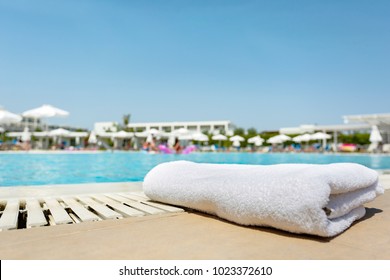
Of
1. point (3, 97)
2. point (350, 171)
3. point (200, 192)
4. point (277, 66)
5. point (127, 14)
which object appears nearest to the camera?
point (350, 171)

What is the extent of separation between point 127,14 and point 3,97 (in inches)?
788

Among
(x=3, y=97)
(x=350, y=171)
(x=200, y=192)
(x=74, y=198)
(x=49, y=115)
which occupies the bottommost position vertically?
(x=74, y=198)

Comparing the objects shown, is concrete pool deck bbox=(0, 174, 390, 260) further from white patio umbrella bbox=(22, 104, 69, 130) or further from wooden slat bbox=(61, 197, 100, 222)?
white patio umbrella bbox=(22, 104, 69, 130)

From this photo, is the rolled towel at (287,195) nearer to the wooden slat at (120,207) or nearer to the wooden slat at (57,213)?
the wooden slat at (120,207)

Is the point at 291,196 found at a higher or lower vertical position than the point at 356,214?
higher

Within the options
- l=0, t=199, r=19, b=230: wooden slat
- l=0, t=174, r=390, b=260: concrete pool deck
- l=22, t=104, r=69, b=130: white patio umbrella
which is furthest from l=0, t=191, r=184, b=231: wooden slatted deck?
l=22, t=104, r=69, b=130: white patio umbrella

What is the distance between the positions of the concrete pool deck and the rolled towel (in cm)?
8

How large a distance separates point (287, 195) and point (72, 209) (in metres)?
1.65

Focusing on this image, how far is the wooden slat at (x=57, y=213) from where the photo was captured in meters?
2.01

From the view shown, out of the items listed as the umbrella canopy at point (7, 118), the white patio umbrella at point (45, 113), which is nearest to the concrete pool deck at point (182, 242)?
the umbrella canopy at point (7, 118)

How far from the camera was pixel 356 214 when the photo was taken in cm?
211

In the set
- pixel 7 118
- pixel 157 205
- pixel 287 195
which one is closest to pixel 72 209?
pixel 157 205
